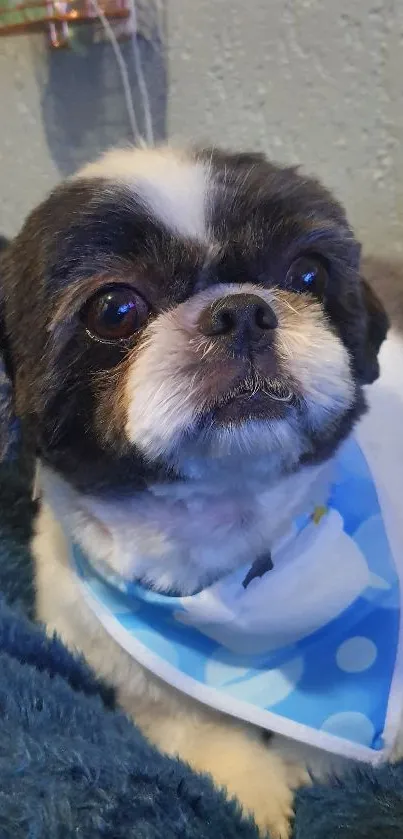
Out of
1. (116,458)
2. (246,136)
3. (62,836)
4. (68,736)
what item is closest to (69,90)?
(246,136)

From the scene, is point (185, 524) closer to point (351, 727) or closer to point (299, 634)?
point (299, 634)

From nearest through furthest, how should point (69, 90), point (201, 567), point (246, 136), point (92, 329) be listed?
point (92, 329)
point (201, 567)
point (246, 136)
point (69, 90)

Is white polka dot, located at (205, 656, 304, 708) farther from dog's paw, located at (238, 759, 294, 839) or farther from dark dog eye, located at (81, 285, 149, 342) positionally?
dark dog eye, located at (81, 285, 149, 342)

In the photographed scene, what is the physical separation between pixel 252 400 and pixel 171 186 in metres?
0.25

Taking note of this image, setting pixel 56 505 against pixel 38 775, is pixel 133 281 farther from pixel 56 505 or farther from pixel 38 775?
pixel 38 775

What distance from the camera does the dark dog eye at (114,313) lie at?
0.84 meters

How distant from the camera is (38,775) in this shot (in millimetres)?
826

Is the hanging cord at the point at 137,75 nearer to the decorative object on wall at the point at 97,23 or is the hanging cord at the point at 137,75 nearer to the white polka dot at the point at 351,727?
the decorative object on wall at the point at 97,23

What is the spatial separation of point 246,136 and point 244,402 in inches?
44.1

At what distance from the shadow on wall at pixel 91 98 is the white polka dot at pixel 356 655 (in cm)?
119

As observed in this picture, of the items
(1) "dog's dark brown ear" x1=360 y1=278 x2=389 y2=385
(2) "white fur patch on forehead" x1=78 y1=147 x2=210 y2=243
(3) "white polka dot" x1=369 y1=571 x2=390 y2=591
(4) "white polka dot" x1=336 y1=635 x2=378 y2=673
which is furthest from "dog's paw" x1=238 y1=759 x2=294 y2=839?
(2) "white fur patch on forehead" x1=78 y1=147 x2=210 y2=243

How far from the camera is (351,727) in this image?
1.01 metres

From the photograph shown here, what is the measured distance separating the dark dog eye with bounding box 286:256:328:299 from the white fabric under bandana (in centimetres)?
29

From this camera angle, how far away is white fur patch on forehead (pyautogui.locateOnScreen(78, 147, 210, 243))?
2.75 ft
